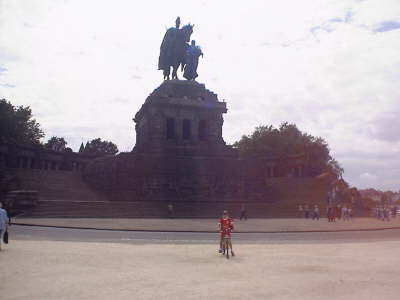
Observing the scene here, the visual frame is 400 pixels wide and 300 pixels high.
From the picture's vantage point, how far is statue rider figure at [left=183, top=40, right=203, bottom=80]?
47969 mm

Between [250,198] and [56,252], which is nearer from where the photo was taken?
[56,252]

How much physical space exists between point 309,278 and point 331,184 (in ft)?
128

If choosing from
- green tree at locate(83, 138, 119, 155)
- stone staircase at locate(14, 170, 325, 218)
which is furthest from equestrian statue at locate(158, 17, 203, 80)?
green tree at locate(83, 138, 119, 155)

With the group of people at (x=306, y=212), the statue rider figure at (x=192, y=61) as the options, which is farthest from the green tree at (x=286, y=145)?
the group of people at (x=306, y=212)

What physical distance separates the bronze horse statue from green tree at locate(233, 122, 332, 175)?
27287 millimetres

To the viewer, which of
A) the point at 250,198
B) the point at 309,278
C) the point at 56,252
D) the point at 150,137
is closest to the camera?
the point at 309,278

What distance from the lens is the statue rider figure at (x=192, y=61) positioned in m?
48.0

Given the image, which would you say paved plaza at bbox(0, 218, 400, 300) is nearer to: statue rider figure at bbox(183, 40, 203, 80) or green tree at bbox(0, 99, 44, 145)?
statue rider figure at bbox(183, 40, 203, 80)

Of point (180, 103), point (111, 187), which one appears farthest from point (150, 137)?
point (111, 187)

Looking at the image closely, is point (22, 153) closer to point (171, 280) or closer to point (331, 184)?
point (331, 184)

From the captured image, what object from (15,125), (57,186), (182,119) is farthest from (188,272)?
(15,125)

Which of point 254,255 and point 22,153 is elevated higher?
point 22,153

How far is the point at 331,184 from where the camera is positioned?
47625mm

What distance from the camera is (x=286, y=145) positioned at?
75.2 m
